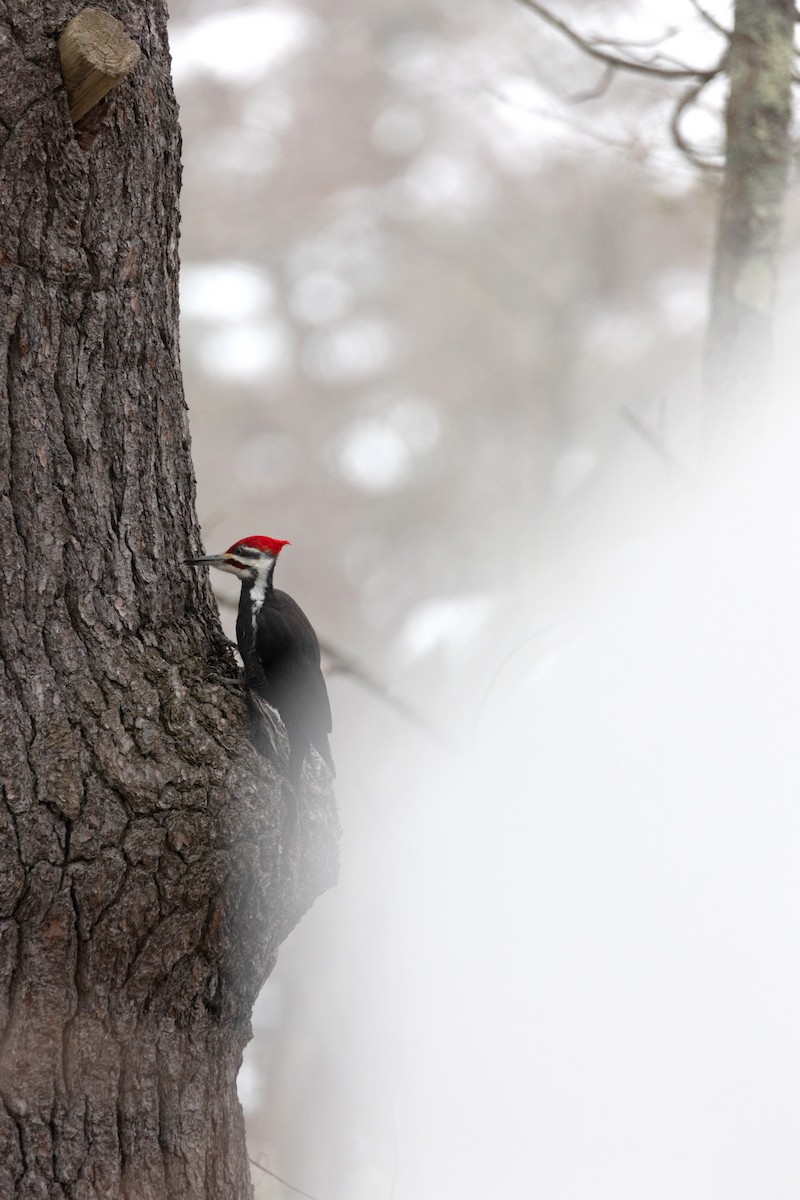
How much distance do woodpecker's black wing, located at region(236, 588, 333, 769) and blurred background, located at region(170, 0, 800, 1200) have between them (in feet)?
2.19

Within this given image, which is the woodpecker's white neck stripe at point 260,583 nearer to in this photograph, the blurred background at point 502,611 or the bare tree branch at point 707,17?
the blurred background at point 502,611

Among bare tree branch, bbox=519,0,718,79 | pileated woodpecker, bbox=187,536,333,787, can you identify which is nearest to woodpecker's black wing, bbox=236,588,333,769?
pileated woodpecker, bbox=187,536,333,787

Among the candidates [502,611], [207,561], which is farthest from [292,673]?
[502,611]

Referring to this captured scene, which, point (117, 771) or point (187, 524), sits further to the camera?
point (187, 524)

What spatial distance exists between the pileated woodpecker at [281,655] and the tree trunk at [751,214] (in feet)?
3.78

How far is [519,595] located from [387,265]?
129 inches

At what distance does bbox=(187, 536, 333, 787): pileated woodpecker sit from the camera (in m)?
1.41

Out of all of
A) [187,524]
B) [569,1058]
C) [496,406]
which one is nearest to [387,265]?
[496,406]

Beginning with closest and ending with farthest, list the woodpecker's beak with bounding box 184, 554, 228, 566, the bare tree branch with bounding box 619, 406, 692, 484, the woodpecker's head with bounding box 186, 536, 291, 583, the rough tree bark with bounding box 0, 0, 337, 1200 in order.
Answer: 1. the rough tree bark with bounding box 0, 0, 337, 1200
2. the woodpecker's beak with bounding box 184, 554, 228, 566
3. the woodpecker's head with bounding box 186, 536, 291, 583
4. the bare tree branch with bounding box 619, 406, 692, 484

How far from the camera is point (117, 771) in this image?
112 centimetres

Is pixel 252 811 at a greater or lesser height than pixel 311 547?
lesser

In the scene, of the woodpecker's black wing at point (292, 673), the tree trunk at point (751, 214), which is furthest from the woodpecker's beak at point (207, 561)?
the tree trunk at point (751, 214)

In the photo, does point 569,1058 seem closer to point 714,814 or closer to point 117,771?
point 714,814

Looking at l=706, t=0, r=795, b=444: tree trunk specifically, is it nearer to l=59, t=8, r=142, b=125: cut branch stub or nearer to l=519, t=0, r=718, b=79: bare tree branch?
l=519, t=0, r=718, b=79: bare tree branch
